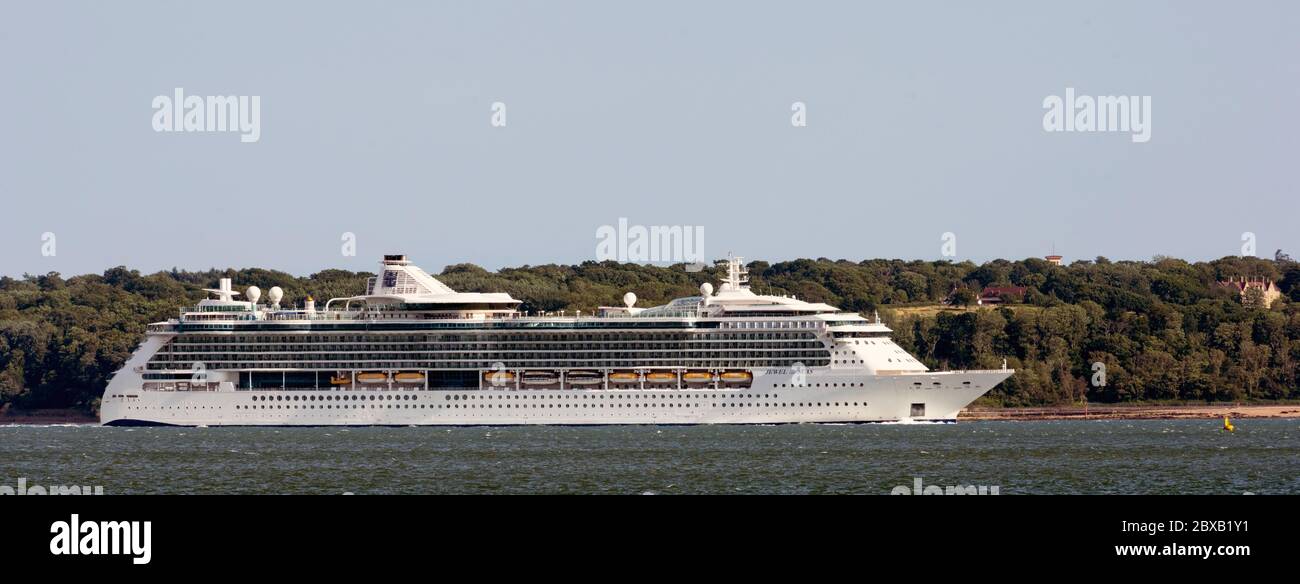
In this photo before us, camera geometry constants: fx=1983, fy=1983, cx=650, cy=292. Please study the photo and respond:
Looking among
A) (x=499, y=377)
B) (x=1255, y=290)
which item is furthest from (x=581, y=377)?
(x=1255, y=290)

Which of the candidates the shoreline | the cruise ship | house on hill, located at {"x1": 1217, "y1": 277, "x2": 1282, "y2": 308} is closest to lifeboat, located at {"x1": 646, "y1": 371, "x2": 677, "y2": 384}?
the cruise ship

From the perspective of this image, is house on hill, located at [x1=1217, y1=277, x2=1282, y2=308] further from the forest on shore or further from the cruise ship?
the cruise ship

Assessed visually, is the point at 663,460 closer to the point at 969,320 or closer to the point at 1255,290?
the point at 969,320
